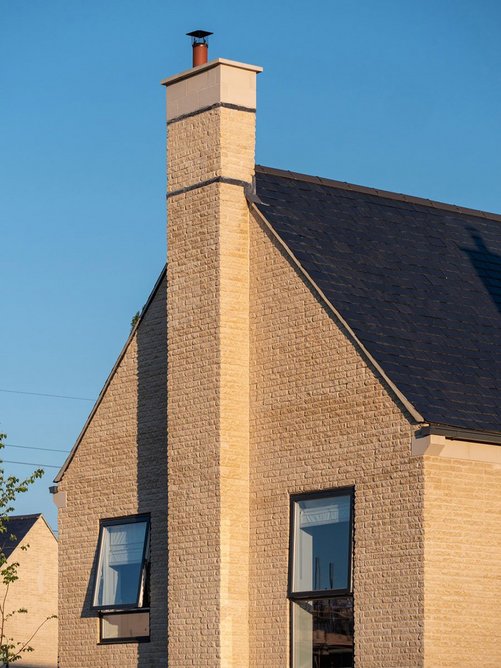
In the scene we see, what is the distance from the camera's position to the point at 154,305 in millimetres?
27969

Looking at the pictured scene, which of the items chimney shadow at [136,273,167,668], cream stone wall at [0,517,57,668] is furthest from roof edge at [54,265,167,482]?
cream stone wall at [0,517,57,668]

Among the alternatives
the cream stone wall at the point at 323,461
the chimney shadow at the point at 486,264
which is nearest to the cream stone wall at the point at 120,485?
the cream stone wall at the point at 323,461

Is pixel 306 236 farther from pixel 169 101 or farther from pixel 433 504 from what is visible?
pixel 433 504

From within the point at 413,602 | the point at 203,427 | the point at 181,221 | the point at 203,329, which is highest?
the point at 181,221

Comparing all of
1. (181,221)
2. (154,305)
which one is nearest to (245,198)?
(181,221)

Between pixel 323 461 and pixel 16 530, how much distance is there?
38.1 m

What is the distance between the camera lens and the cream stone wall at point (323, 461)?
2203 centimetres

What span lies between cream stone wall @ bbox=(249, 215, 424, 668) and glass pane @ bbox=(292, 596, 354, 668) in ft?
0.70

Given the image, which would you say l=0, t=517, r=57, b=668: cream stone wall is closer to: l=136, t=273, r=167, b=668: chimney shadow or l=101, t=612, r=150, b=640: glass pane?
l=101, t=612, r=150, b=640: glass pane

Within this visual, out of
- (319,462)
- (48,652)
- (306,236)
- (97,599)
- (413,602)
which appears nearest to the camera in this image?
(413,602)

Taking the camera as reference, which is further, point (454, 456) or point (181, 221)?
point (181, 221)

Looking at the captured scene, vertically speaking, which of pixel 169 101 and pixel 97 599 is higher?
pixel 169 101

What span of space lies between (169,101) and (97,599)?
8651 millimetres

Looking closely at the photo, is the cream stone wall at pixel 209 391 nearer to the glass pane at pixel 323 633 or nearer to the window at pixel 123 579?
the glass pane at pixel 323 633
